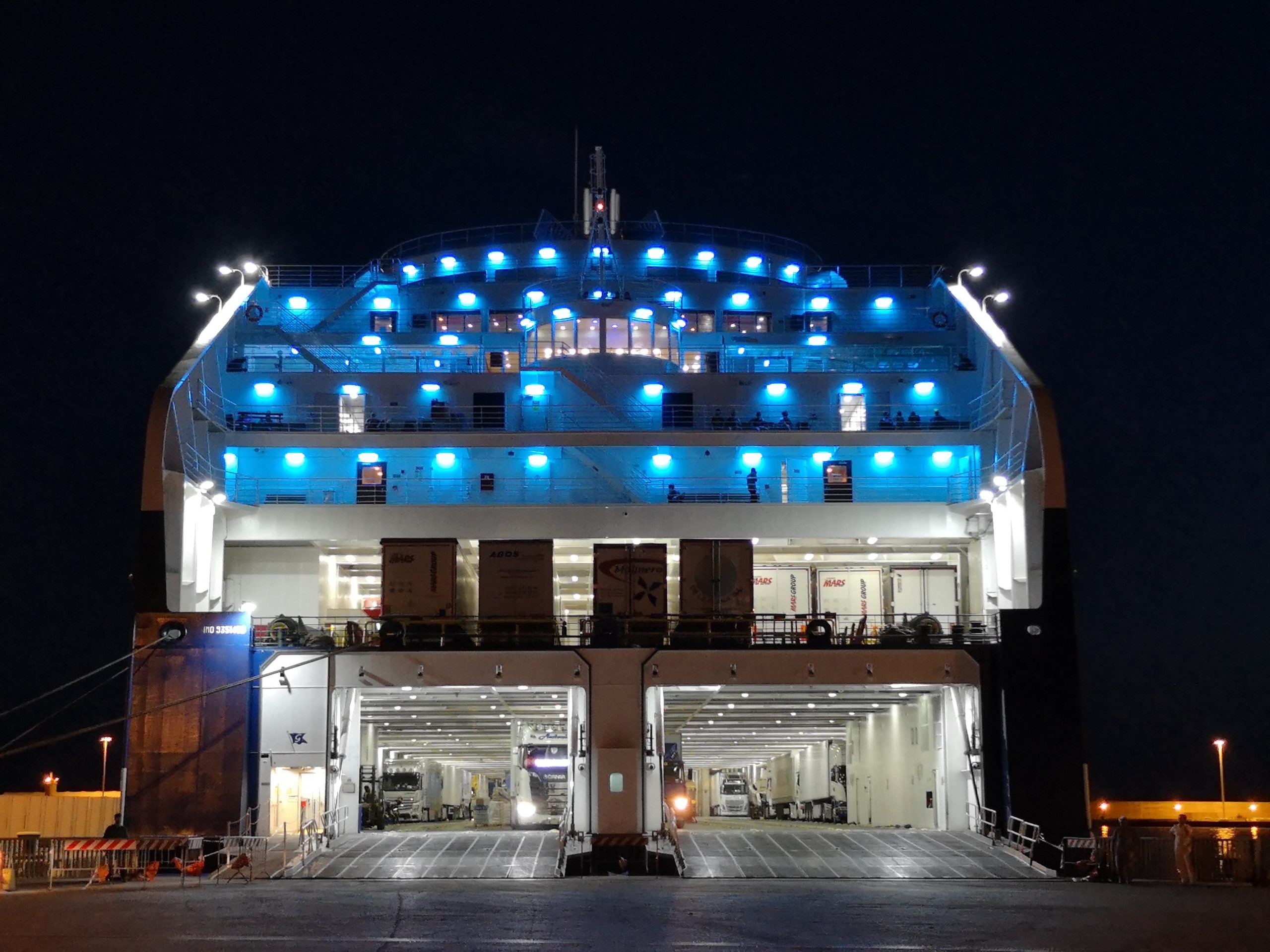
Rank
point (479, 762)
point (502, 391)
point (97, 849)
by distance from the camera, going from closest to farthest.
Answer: point (97, 849) < point (502, 391) < point (479, 762)

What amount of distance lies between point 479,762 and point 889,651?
2933 cm

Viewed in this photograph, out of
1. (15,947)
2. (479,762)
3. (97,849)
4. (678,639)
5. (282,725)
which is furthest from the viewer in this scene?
(479,762)

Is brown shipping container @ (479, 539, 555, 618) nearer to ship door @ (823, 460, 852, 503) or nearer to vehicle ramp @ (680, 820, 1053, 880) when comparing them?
vehicle ramp @ (680, 820, 1053, 880)

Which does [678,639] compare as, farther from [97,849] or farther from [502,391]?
[97,849]

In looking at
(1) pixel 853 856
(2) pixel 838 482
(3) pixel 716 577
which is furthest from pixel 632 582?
(1) pixel 853 856

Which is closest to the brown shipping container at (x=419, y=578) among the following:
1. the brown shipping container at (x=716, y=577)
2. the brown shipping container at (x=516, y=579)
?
the brown shipping container at (x=516, y=579)

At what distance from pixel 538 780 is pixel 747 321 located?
1653cm

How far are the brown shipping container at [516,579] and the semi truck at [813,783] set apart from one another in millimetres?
17106

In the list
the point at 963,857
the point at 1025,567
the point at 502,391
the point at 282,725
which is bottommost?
the point at 963,857

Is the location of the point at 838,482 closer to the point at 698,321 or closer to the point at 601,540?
the point at 601,540

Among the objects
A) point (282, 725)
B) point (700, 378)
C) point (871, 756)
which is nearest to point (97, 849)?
point (282, 725)

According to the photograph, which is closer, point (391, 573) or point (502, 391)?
point (391, 573)

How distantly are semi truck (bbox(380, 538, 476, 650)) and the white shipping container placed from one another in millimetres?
9633

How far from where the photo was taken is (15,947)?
16.6 meters
